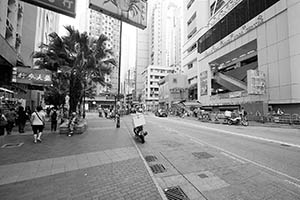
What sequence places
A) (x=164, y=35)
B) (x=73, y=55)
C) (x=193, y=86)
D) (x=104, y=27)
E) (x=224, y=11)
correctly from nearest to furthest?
(x=73, y=55) → (x=224, y=11) → (x=193, y=86) → (x=104, y=27) → (x=164, y=35)

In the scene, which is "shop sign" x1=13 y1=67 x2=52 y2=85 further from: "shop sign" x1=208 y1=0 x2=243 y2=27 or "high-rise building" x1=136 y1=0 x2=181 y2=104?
"high-rise building" x1=136 y1=0 x2=181 y2=104

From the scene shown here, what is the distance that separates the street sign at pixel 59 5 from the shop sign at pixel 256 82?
76.2 feet

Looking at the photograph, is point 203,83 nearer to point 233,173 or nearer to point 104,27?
point 233,173

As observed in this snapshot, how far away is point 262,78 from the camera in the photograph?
22.0 m

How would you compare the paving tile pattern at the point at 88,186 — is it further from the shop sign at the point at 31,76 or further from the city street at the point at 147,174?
the shop sign at the point at 31,76

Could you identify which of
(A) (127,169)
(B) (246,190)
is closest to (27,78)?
(A) (127,169)

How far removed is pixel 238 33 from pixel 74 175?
32.2m

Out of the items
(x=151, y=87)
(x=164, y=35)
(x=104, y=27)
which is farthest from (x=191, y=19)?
(x=164, y=35)

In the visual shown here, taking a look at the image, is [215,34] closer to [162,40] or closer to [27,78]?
[27,78]

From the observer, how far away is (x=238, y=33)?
27.7 m

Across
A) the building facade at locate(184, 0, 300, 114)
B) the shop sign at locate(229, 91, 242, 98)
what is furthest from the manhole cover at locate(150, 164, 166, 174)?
the shop sign at locate(229, 91, 242, 98)

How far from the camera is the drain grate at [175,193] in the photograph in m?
→ 3.25

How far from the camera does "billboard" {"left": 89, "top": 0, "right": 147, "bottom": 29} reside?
5727mm

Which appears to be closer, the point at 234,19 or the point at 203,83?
the point at 234,19
